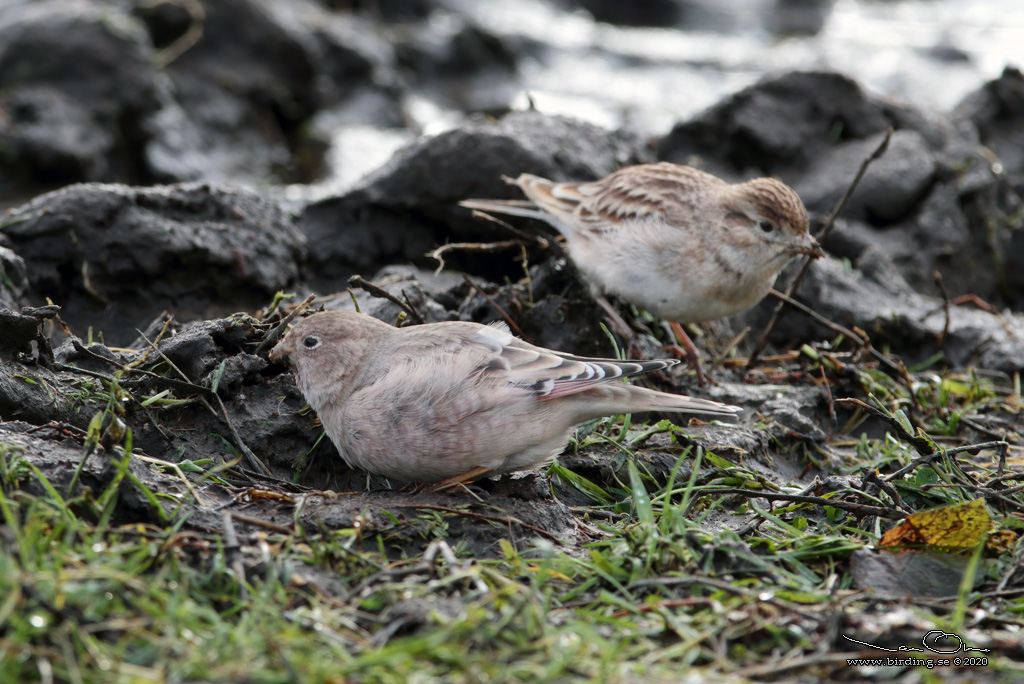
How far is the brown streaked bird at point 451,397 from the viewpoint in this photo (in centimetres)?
471

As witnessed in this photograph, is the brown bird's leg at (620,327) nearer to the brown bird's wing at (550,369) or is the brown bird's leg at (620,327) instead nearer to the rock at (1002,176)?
the brown bird's wing at (550,369)

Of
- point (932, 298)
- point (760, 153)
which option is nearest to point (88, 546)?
point (932, 298)

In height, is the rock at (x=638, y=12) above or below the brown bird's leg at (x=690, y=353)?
above

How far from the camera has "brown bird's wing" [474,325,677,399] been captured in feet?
15.8

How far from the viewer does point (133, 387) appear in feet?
16.6

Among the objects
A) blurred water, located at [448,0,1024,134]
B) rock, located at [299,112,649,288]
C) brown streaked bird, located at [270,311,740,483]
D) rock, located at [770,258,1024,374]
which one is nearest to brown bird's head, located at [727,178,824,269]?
rock, located at [770,258,1024,374]

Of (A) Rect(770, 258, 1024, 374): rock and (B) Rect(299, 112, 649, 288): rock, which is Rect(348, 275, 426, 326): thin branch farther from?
(A) Rect(770, 258, 1024, 374): rock

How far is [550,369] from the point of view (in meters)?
4.88

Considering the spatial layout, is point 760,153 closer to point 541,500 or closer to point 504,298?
point 504,298

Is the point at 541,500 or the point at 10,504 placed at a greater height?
the point at 10,504

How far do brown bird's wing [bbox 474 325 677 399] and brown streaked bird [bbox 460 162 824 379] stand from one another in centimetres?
184

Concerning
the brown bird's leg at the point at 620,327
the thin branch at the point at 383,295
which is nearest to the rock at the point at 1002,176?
the brown bird's leg at the point at 620,327

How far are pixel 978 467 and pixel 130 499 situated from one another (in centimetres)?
427

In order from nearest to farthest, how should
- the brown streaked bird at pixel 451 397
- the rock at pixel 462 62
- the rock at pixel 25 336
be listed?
the brown streaked bird at pixel 451 397 → the rock at pixel 25 336 → the rock at pixel 462 62
